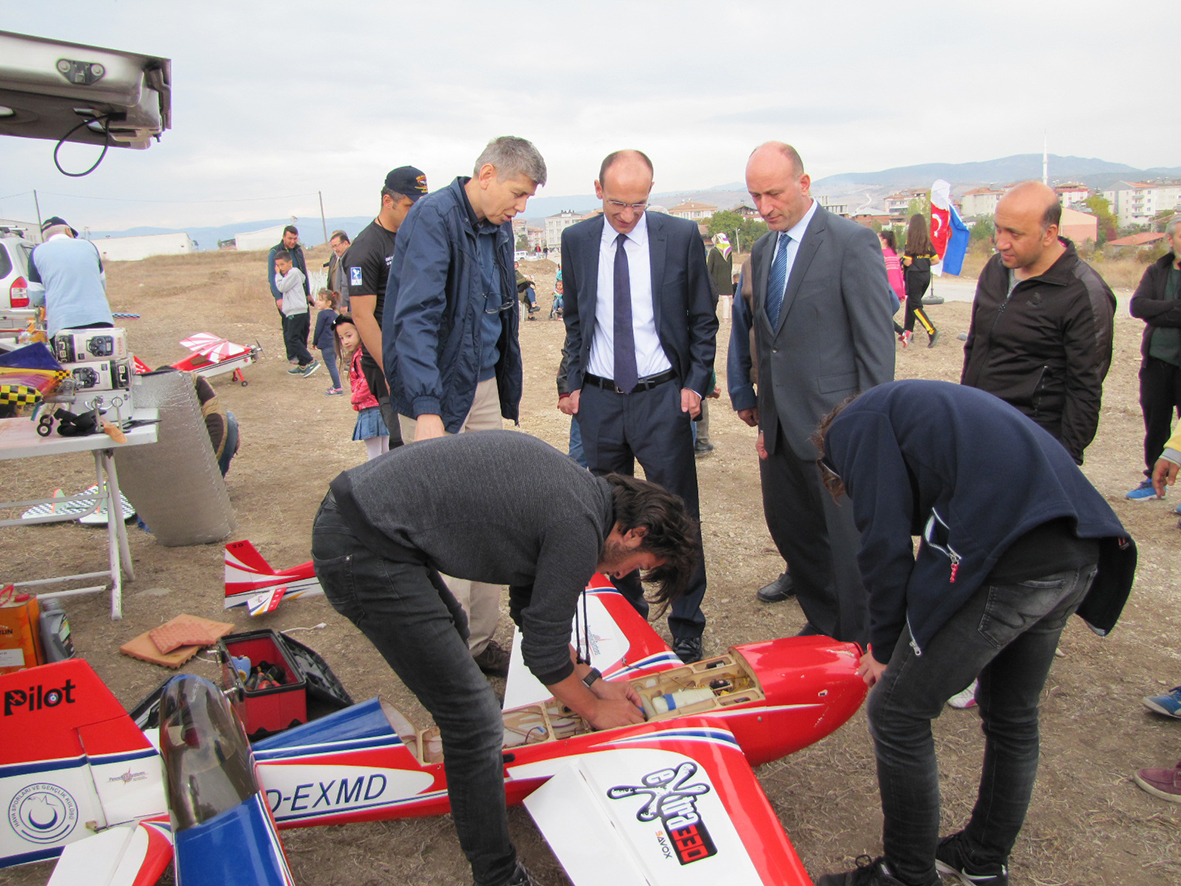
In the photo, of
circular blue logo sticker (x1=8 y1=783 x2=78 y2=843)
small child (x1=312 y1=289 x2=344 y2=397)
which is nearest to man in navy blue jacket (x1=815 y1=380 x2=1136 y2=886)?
circular blue logo sticker (x1=8 y1=783 x2=78 y2=843)

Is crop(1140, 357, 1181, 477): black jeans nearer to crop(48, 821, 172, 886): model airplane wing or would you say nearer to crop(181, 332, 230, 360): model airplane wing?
crop(48, 821, 172, 886): model airplane wing

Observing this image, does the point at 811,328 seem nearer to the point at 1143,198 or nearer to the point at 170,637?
the point at 170,637

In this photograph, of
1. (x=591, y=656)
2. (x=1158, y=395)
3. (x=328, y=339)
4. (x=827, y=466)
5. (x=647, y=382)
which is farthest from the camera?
(x=328, y=339)

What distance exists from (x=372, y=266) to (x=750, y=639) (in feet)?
9.80

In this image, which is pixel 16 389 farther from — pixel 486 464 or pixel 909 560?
pixel 909 560

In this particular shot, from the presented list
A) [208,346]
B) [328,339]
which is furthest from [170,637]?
[328,339]

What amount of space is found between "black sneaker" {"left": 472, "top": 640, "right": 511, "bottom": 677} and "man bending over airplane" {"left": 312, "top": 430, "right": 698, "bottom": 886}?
145 cm

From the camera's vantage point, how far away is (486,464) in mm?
2090

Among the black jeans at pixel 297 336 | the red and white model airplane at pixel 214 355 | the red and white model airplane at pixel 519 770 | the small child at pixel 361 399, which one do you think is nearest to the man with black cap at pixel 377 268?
the small child at pixel 361 399

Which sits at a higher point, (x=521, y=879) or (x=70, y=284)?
(x=70, y=284)

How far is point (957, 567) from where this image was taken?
198 cm

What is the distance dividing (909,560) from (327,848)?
234cm

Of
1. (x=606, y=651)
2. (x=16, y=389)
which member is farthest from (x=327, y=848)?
(x=16, y=389)

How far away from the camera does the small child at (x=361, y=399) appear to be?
5.16m
